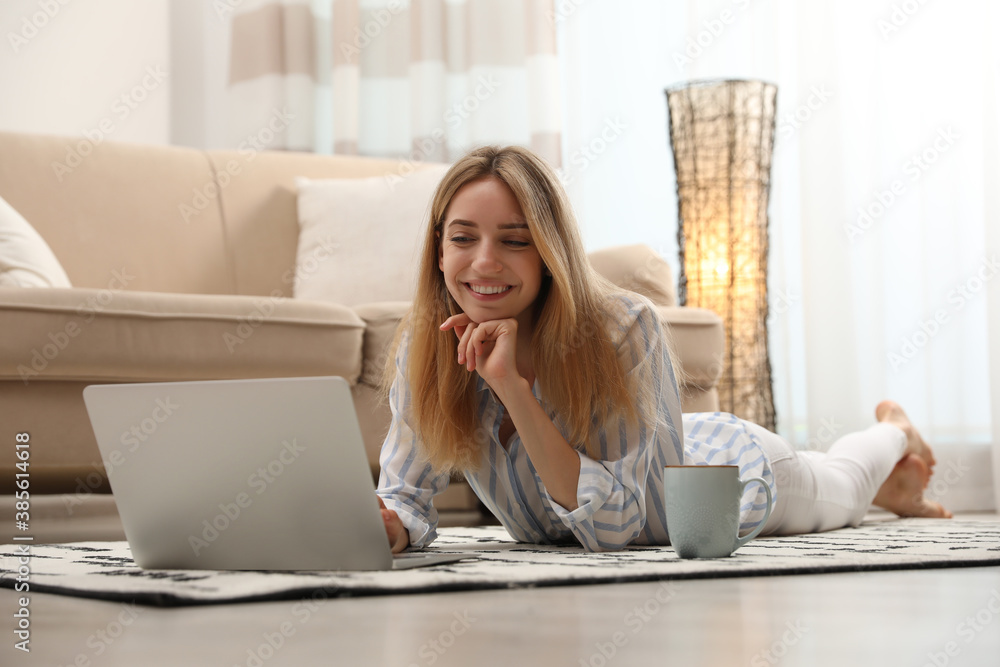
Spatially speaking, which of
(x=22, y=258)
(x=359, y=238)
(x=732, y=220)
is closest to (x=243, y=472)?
(x=22, y=258)

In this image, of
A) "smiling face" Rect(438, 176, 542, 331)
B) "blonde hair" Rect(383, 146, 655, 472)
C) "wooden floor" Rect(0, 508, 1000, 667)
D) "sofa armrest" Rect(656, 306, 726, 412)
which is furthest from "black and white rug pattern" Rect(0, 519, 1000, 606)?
"sofa armrest" Rect(656, 306, 726, 412)

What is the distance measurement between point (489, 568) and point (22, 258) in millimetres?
1570

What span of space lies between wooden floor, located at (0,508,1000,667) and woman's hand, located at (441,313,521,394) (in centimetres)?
33

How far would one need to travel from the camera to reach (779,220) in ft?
10.4

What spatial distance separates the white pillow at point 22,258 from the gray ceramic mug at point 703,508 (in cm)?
154

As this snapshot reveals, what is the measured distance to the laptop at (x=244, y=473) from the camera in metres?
0.92

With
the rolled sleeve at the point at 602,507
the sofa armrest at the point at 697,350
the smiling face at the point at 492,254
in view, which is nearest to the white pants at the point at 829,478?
the sofa armrest at the point at 697,350

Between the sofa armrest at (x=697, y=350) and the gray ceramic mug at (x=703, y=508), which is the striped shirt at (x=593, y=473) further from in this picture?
the sofa armrest at (x=697, y=350)

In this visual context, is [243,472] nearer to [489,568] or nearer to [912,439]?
[489,568]

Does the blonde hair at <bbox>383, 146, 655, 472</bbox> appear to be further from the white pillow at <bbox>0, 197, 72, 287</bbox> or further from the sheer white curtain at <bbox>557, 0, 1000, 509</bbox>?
the sheer white curtain at <bbox>557, 0, 1000, 509</bbox>

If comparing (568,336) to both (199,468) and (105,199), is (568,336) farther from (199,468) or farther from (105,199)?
(105,199)

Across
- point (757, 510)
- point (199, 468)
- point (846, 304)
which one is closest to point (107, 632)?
point (199, 468)

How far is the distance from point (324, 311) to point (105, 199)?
0.94m

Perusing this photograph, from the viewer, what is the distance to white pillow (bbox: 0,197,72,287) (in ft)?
6.95
